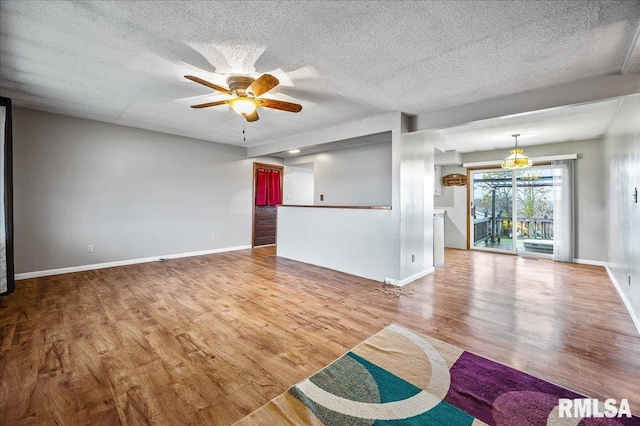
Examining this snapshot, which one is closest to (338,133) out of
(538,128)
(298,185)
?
(538,128)

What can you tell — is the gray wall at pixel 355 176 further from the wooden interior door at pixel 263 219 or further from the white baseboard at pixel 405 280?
the wooden interior door at pixel 263 219

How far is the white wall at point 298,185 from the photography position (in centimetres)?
754

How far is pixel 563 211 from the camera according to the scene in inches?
212

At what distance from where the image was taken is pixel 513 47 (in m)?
2.14

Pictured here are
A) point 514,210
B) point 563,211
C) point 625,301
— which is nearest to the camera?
point 625,301

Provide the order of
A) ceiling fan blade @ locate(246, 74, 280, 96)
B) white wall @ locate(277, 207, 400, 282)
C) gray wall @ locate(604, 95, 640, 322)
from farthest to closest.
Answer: white wall @ locate(277, 207, 400, 282)
gray wall @ locate(604, 95, 640, 322)
ceiling fan blade @ locate(246, 74, 280, 96)

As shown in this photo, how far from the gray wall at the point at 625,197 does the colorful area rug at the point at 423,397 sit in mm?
1809

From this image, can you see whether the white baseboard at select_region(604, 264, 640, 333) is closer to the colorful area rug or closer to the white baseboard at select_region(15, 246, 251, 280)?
the colorful area rug

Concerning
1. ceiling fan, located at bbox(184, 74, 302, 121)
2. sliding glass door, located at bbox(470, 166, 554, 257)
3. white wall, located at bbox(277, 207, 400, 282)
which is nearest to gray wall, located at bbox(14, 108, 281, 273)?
white wall, located at bbox(277, 207, 400, 282)

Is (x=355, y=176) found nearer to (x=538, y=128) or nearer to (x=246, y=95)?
(x=246, y=95)

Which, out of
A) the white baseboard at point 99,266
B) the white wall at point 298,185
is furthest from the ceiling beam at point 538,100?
the white baseboard at point 99,266

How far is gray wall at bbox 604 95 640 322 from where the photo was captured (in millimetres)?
2629

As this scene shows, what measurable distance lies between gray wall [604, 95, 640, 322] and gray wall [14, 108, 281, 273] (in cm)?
636

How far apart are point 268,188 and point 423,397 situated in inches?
238
